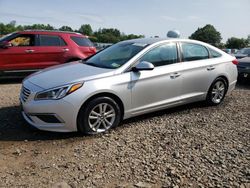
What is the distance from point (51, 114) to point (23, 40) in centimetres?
554

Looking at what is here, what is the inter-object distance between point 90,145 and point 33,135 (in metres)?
0.98

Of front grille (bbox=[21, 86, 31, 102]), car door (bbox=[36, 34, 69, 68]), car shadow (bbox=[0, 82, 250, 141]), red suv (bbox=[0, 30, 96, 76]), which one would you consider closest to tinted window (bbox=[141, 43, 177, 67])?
car shadow (bbox=[0, 82, 250, 141])

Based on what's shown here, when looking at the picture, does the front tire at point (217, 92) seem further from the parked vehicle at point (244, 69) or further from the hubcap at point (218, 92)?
the parked vehicle at point (244, 69)

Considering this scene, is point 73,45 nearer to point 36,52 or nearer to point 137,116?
point 36,52

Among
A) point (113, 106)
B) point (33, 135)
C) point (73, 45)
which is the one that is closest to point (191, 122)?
point (113, 106)

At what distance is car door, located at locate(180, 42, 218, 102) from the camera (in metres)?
5.83

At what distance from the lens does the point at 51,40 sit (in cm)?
961

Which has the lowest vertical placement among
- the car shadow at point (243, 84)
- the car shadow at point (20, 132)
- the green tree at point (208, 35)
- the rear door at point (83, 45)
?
the car shadow at point (20, 132)

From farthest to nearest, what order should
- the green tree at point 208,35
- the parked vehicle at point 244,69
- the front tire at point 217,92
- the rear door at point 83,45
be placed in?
the green tree at point 208,35
the rear door at point 83,45
the parked vehicle at point 244,69
the front tire at point 217,92

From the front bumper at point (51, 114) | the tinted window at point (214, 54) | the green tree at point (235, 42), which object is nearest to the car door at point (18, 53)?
the front bumper at point (51, 114)

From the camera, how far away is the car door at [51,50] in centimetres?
937

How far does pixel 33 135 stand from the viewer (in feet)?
15.4

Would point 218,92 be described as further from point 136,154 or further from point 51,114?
point 51,114

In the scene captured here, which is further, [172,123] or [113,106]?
[172,123]
